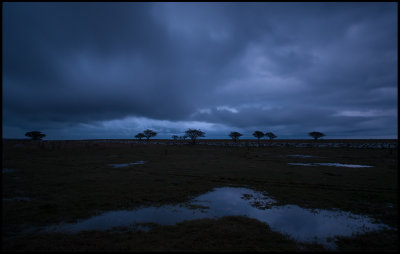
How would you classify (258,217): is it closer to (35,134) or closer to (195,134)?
(195,134)

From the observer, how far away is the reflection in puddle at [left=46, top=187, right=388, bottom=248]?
782 cm

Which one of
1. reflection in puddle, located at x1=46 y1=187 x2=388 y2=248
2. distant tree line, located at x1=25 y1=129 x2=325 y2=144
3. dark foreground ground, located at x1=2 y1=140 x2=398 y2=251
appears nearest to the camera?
dark foreground ground, located at x1=2 y1=140 x2=398 y2=251

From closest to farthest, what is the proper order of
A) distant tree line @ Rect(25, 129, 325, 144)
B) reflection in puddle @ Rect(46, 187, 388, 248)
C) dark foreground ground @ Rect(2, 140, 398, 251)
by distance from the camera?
dark foreground ground @ Rect(2, 140, 398, 251)
reflection in puddle @ Rect(46, 187, 388, 248)
distant tree line @ Rect(25, 129, 325, 144)

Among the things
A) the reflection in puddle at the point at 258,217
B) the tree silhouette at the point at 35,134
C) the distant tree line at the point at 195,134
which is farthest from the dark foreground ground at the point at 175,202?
the tree silhouette at the point at 35,134

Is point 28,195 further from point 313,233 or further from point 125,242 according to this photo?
point 313,233

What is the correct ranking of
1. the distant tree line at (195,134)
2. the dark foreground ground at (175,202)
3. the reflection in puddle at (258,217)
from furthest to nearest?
1. the distant tree line at (195,134)
2. the reflection in puddle at (258,217)
3. the dark foreground ground at (175,202)

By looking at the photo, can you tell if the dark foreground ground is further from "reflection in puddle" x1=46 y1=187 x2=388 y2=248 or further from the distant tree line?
the distant tree line

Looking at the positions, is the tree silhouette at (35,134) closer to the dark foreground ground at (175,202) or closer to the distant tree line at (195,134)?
the distant tree line at (195,134)

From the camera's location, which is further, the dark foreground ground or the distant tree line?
the distant tree line

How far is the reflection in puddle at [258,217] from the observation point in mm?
7820

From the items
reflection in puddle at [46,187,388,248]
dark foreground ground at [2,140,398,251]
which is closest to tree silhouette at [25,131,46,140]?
dark foreground ground at [2,140,398,251]

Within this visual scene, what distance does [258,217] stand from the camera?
9.17 meters

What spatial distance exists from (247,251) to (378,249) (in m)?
4.96

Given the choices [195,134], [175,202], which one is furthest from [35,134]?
[175,202]
